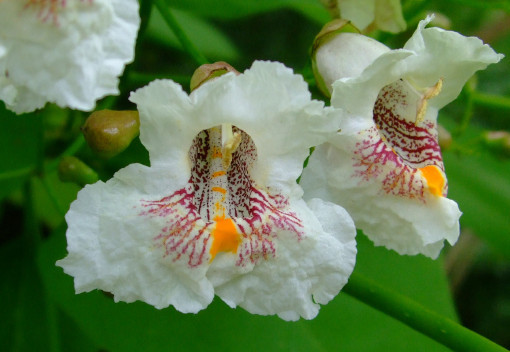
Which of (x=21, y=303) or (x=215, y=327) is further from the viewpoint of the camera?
(x=21, y=303)

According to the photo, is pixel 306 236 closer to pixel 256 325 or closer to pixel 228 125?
pixel 228 125

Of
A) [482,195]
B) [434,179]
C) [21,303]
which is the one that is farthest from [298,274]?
[482,195]

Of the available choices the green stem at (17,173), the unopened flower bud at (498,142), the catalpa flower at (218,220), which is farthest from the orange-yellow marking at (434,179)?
the green stem at (17,173)

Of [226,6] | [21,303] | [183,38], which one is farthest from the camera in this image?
[226,6]

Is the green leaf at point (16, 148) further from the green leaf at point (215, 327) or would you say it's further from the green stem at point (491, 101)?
the green stem at point (491, 101)

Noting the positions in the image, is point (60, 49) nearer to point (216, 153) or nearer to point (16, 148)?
point (216, 153)

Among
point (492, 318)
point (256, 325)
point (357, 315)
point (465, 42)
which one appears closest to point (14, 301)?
point (256, 325)

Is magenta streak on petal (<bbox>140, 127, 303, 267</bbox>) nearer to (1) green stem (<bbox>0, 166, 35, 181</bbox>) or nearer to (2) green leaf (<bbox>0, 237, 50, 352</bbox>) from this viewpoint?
(1) green stem (<bbox>0, 166, 35, 181</bbox>)
